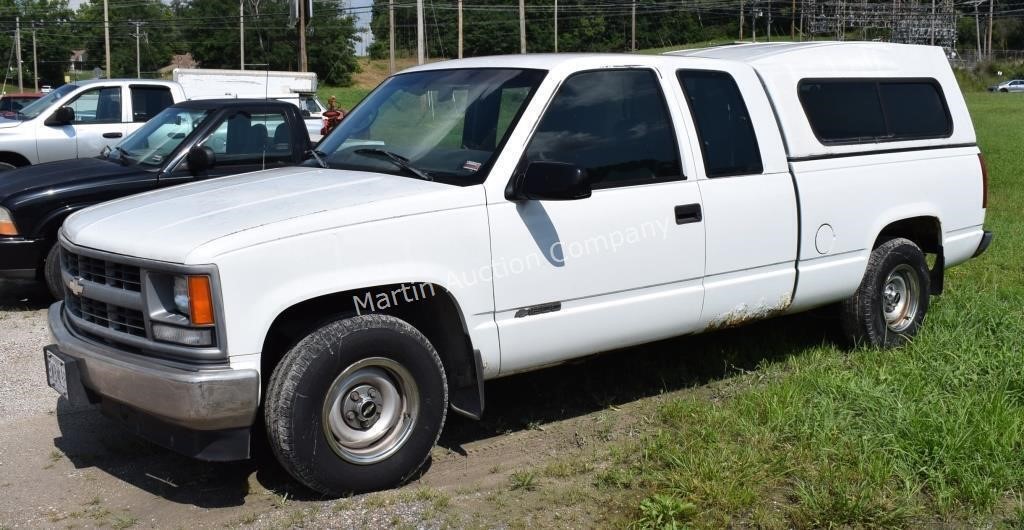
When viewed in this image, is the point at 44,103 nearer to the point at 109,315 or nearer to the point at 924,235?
the point at 109,315

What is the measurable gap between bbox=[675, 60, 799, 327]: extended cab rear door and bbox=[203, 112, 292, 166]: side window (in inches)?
171

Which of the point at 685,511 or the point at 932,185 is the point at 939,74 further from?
the point at 685,511

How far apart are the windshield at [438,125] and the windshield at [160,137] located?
340 cm

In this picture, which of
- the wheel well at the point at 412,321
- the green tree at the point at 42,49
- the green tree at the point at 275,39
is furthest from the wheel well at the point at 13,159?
the green tree at the point at 42,49

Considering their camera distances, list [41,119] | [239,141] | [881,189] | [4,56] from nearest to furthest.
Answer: [881,189] < [239,141] < [41,119] < [4,56]

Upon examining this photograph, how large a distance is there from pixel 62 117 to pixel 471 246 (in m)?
9.69

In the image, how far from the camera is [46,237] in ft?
26.0

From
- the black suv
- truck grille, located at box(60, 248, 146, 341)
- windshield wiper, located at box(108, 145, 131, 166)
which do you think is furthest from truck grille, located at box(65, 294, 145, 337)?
windshield wiper, located at box(108, 145, 131, 166)

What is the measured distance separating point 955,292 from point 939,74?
1.94 meters

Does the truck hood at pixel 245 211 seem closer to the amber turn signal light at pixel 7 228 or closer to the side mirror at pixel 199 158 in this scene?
the side mirror at pixel 199 158

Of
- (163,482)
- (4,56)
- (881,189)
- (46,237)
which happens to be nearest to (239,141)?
(46,237)

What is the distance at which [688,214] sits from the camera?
533 cm

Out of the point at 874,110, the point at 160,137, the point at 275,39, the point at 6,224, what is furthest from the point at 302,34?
the point at 275,39

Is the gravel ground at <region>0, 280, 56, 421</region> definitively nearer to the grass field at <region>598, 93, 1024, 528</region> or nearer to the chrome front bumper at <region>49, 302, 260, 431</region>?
the chrome front bumper at <region>49, 302, 260, 431</region>
